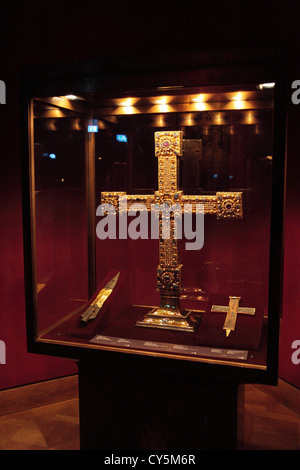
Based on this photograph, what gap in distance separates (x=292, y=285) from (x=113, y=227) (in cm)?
103

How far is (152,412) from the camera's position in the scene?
1.88 m

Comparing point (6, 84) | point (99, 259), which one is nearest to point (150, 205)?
point (99, 259)

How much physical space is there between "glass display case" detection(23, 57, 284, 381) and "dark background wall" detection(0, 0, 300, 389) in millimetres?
461

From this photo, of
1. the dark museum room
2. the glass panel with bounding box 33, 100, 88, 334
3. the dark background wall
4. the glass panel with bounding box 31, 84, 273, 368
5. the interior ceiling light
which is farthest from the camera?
the dark background wall

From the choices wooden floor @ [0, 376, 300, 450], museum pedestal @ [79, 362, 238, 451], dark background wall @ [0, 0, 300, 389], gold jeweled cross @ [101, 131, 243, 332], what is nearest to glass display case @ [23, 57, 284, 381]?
gold jeweled cross @ [101, 131, 243, 332]

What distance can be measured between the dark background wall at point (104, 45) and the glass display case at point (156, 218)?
461mm

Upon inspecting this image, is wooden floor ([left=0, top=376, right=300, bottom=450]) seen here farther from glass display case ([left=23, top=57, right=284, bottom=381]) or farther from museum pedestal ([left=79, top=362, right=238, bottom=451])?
glass display case ([left=23, top=57, right=284, bottom=381])

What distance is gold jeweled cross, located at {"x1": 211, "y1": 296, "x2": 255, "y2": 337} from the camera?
1.87 metres

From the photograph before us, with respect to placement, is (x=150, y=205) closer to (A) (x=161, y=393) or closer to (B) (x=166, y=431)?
(A) (x=161, y=393)

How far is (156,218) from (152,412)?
2.80 feet

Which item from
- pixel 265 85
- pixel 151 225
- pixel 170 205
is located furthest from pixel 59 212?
pixel 265 85

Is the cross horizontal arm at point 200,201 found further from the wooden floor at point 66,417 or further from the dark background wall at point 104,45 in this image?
the wooden floor at point 66,417

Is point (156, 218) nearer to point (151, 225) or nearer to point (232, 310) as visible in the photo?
point (151, 225)

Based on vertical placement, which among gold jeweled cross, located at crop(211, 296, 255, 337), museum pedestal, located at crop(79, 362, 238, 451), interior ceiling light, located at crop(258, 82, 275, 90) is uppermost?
interior ceiling light, located at crop(258, 82, 275, 90)
